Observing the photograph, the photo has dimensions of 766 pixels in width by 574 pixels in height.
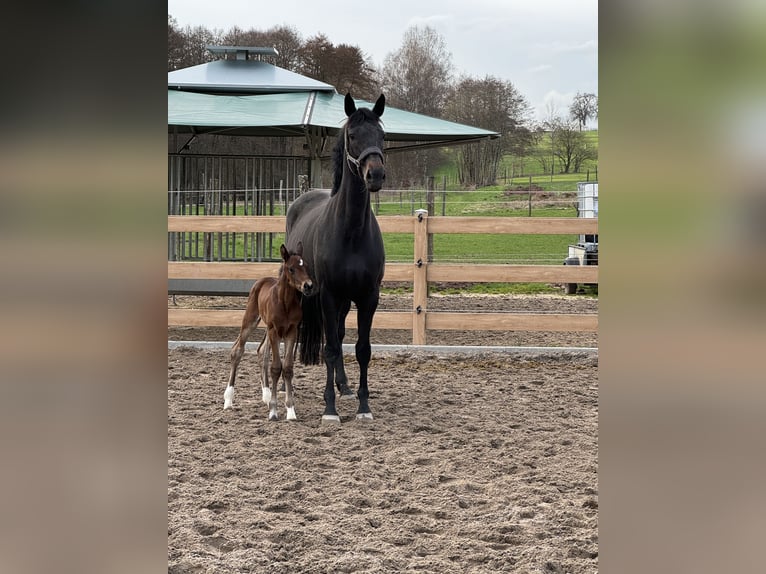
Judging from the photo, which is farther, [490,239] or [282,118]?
[490,239]

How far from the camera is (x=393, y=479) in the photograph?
3848mm

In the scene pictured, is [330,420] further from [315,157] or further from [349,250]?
[315,157]

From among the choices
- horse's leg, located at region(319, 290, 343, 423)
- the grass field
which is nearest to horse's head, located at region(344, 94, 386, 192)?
horse's leg, located at region(319, 290, 343, 423)

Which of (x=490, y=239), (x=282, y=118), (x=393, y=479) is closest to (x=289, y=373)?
(x=393, y=479)

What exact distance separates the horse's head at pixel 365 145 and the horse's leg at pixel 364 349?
925 millimetres

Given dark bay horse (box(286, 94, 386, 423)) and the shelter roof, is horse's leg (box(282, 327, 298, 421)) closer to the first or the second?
dark bay horse (box(286, 94, 386, 423))

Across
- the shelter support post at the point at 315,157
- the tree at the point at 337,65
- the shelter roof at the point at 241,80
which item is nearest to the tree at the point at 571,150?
the tree at the point at 337,65

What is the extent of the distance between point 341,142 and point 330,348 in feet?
4.77

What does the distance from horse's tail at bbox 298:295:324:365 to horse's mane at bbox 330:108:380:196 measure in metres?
0.90

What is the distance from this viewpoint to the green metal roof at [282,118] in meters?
9.14
